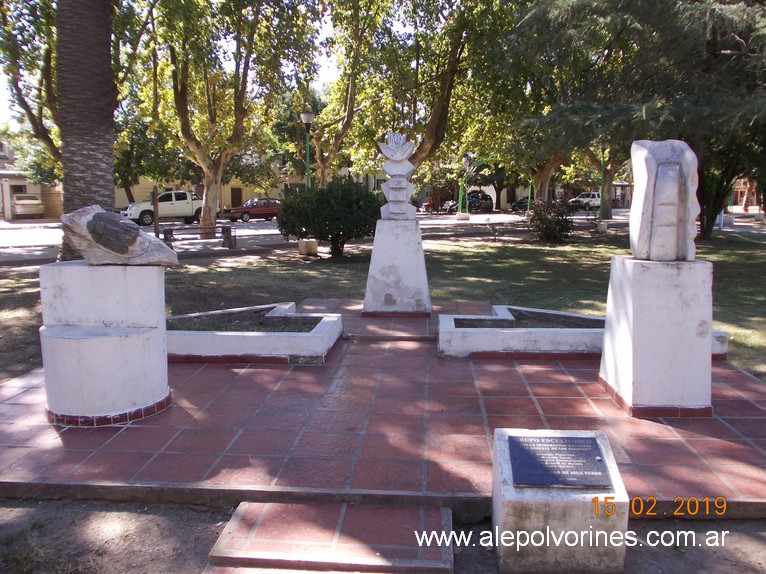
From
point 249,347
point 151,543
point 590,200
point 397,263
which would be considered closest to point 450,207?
point 590,200

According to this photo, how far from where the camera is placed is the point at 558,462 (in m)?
2.98

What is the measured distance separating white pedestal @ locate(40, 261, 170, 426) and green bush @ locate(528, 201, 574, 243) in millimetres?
17530

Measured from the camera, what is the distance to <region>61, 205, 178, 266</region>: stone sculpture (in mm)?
4312

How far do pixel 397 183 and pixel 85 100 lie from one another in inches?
152

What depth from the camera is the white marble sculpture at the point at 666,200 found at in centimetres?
432

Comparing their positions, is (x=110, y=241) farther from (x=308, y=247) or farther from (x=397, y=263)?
(x=308, y=247)

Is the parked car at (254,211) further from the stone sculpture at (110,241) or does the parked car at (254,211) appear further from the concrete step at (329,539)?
the concrete step at (329,539)

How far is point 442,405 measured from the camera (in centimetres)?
484

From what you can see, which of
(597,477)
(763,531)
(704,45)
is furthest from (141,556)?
(704,45)

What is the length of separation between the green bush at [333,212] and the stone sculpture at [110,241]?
1017 centimetres

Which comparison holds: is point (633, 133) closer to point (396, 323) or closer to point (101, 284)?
point (396, 323)

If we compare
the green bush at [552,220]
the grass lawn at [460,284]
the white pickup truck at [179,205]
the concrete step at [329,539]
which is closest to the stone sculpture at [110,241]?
the concrete step at [329,539]

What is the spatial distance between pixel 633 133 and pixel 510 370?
21.6 feet

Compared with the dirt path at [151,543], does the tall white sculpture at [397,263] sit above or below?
above
